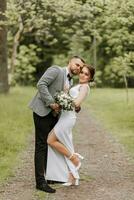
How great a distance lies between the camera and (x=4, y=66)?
25547 millimetres

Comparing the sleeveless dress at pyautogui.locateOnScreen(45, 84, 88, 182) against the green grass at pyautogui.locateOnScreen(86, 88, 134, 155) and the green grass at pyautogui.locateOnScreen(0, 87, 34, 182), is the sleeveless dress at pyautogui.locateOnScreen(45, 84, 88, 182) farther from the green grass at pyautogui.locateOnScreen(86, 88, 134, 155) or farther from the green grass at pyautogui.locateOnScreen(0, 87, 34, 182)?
the green grass at pyautogui.locateOnScreen(86, 88, 134, 155)

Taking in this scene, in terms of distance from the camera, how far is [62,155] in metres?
9.14

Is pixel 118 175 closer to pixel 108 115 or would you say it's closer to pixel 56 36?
pixel 108 115

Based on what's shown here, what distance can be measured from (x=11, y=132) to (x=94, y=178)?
545 cm

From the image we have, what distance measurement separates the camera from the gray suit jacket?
863cm

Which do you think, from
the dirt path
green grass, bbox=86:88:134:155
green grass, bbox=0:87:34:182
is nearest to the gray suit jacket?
the dirt path

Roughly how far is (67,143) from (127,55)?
9499mm

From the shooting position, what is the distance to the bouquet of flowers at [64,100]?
28.3 feet

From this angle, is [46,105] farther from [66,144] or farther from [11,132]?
[11,132]

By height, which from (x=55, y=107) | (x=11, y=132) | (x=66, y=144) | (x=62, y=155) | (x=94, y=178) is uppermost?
(x=55, y=107)

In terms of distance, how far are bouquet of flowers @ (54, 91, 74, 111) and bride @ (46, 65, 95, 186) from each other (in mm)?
119

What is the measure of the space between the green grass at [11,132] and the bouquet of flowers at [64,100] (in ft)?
5.67

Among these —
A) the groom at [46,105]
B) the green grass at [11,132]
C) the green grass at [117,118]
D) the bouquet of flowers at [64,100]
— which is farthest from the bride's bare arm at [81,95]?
the green grass at [117,118]

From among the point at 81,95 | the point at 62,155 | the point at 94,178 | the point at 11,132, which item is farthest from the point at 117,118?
the point at 81,95
